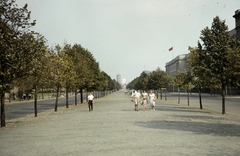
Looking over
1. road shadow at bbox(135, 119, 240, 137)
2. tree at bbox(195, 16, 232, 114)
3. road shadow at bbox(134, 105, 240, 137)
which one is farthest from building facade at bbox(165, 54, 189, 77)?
road shadow at bbox(135, 119, 240, 137)

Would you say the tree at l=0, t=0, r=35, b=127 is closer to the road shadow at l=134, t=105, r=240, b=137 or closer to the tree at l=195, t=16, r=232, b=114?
the road shadow at l=134, t=105, r=240, b=137

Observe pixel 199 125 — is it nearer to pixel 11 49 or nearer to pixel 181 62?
pixel 11 49

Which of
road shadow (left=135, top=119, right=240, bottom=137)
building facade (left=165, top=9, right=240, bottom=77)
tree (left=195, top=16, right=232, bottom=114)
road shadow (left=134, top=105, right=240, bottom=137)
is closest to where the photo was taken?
road shadow (left=135, top=119, right=240, bottom=137)

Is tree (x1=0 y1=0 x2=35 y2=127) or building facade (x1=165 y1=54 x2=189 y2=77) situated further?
building facade (x1=165 y1=54 x2=189 y2=77)

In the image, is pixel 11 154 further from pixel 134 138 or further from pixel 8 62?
pixel 8 62

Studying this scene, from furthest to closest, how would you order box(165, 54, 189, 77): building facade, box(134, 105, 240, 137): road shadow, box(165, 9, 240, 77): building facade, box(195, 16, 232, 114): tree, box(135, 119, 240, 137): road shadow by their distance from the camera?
box(165, 54, 189, 77): building facade, box(165, 9, 240, 77): building facade, box(195, 16, 232, 114): tree, box(134, 105, 240, 137): road shadow, box(135, 119, 240, 137): road shadow

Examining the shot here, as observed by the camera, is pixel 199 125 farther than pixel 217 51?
No

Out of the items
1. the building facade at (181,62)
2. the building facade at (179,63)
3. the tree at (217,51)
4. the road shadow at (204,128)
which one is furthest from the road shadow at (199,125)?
the building facade at (179,63)

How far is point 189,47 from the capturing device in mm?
28531

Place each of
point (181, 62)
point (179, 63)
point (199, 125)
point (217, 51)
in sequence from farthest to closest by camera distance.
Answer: point (179, 63)
point (181, 62)
point (217, 51)
point (199, 125)

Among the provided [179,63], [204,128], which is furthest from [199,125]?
[179,63]

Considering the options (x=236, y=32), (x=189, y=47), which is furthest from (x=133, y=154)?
(x=236, y=32)

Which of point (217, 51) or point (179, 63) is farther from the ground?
point (179, 63)

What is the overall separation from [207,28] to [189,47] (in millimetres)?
4048
